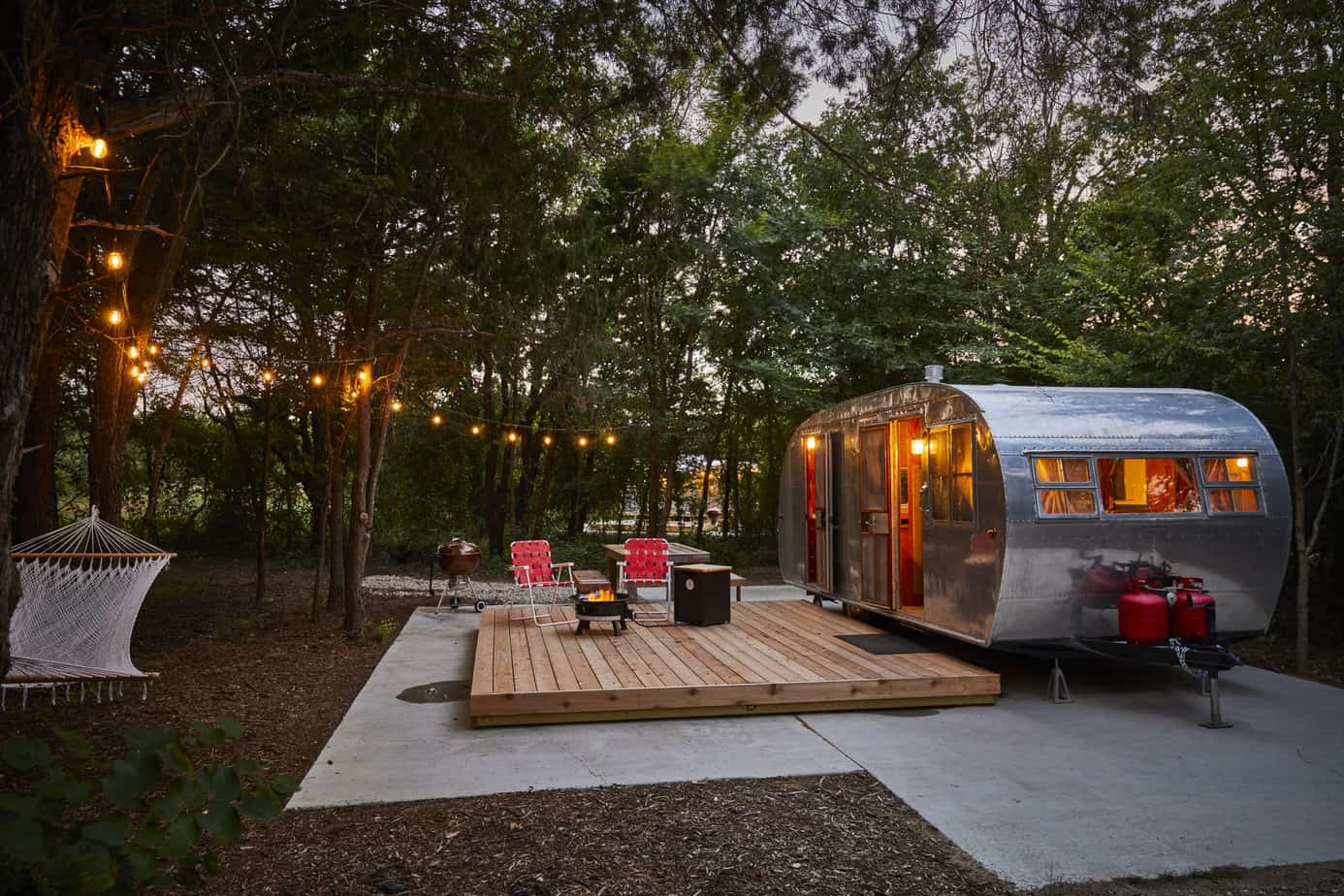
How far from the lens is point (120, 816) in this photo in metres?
1.74

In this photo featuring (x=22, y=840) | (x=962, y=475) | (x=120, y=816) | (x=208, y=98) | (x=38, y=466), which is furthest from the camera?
(x=38, y=466)

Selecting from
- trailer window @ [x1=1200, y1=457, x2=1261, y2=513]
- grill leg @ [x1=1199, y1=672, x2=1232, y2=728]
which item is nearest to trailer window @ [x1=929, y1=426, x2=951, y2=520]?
trailer window @ [x1=1200, y1=457, x2=1261, y2=513]

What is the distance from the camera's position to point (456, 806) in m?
3.96

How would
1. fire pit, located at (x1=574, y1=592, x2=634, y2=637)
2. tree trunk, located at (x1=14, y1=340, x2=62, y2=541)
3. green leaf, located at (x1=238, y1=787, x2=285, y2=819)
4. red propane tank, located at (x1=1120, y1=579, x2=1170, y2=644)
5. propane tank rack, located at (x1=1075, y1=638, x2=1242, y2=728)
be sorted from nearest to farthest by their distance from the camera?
1. green leaf, located at (x1=238, y1=787, x2=285, y2=819)
2. propane tank rack, located at (x1=1075, y1=638, x2=1242, y2=728)
3. red propane tank, located at (x1=1120, y1=579, x2=1170, y2=644)
4. fire pit, located at (x1=574, y1=592, x2=634, y2=637)
5. tree trunk, located at (x1=14, y1=340, x2=62, y2=541)

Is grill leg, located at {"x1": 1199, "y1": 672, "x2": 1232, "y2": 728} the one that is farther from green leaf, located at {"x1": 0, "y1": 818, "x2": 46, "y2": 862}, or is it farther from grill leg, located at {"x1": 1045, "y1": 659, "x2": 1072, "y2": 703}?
green leaf, located at {"x1": 0, "y1": 818, "x2": 46, "y2": 862}

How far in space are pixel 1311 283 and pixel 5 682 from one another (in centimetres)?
922

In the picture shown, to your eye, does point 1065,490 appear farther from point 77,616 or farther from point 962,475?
point 77,616

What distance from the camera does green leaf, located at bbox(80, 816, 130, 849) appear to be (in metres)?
1.66

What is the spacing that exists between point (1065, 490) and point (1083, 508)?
181mm

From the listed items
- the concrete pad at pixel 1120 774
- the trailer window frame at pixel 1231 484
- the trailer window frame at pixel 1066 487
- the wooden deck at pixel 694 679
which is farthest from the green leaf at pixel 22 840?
the trailer window frame at pixel 1231 484

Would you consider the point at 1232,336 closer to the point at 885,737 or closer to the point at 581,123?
the point at 885,737

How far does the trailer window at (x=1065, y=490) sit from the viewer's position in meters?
6.04

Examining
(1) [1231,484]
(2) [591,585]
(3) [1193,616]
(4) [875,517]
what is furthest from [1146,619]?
(2) [591,585]

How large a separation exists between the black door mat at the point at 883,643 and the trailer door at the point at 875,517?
35 cm
